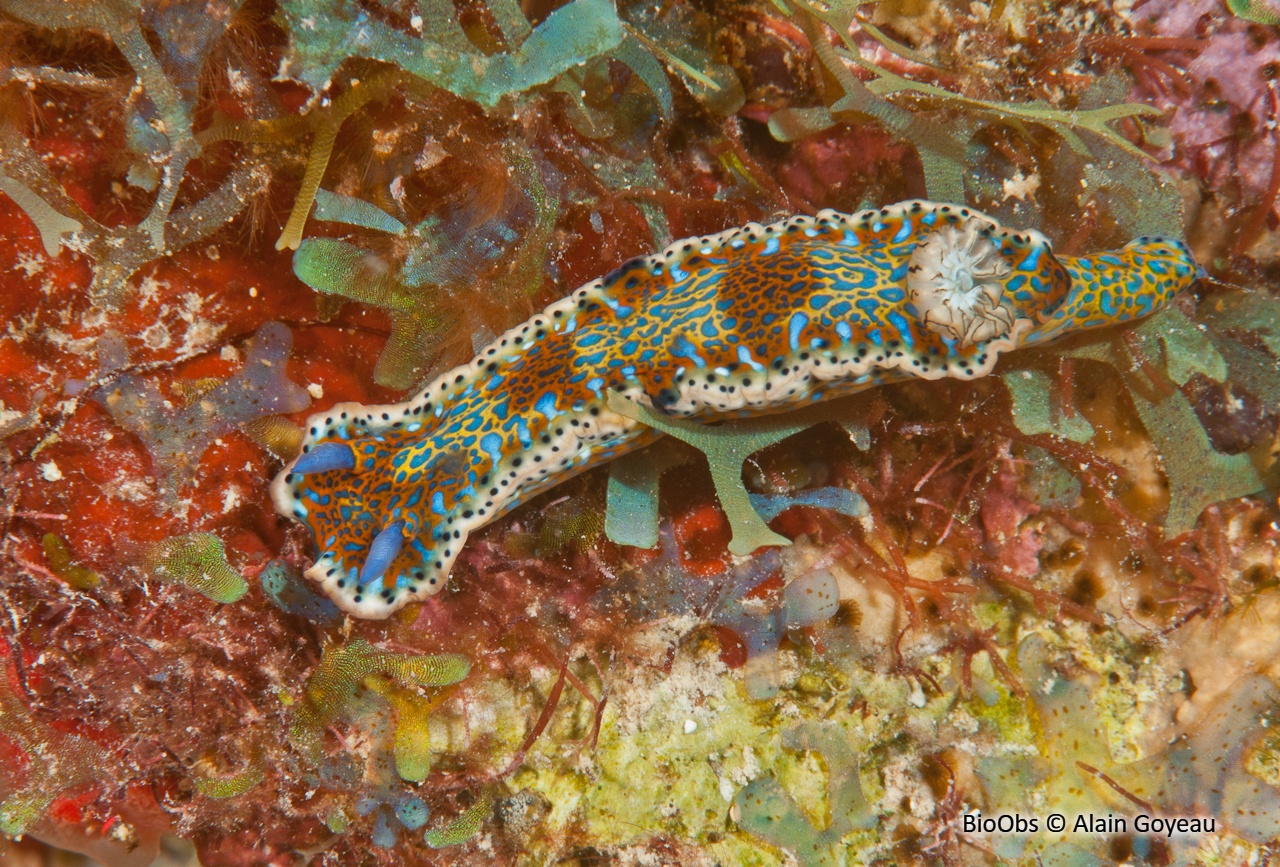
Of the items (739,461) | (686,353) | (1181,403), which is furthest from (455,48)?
(1181,403)

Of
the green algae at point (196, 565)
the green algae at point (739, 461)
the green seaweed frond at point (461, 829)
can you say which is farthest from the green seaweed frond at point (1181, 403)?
the green algae at point (196, 565)

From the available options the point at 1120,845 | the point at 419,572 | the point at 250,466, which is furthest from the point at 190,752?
the point at 1120,845

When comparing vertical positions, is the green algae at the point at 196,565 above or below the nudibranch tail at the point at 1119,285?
below

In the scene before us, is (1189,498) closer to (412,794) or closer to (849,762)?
(849,762)

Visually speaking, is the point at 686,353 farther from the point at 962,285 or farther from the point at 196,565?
the point at 196,565

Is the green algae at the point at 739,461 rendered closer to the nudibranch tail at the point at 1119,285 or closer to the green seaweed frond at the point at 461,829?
the nudibranch tail at the point at 1119,285

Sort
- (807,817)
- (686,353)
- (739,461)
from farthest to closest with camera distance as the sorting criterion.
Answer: (807,817)
(739,461)
(686,353)

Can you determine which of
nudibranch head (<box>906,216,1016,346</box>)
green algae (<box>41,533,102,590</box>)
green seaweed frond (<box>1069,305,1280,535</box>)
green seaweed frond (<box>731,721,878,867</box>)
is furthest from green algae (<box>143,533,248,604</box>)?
green seaweed frond (<box>1069,305,1280,535</box>)

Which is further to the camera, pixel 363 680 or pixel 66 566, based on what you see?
pixel 363 680
